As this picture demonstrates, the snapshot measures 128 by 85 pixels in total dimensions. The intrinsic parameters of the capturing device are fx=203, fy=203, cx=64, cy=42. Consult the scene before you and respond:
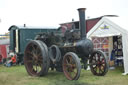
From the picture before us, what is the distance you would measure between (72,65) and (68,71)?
1.25ft

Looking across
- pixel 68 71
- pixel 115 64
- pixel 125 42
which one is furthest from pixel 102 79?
pixel 115 64

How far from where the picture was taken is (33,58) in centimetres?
788

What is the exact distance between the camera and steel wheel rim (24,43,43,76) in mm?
7617

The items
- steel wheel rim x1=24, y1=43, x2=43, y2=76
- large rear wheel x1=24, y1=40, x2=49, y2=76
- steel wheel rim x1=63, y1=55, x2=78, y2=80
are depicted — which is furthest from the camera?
steel wheel rim x1=24, y1=43, x2=43, y2=76

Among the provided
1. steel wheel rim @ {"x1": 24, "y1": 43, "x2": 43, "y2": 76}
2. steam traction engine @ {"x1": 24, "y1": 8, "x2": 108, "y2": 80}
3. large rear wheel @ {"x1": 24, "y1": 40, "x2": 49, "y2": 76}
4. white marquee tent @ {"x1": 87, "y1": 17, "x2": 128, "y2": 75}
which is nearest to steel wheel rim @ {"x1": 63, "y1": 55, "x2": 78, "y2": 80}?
steam traction engine @ {"x1": 24, "y1": 8, "x2": 108, "y2": 80}

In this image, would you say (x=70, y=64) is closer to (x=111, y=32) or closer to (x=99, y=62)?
(x=99, y=62)

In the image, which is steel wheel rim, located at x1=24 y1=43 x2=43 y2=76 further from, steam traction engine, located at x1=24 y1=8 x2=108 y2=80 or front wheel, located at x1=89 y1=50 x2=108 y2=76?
front wheel, located at x1=89 y1=50 x2=108 y2=76

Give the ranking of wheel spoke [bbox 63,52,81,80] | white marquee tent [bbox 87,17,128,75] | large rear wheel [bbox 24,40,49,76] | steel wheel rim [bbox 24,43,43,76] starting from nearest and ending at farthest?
wheel spoke [bbox 63,52,81,80], large rear wheel [bbox 24,40,49,76], steel wheel rim [bbox 24,43,43,76], white marquee tent [bbox 87,17,128,75]

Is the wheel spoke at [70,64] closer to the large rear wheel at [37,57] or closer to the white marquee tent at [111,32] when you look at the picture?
the large rear wheel at [37,57]

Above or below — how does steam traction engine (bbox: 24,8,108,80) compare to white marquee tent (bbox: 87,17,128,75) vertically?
below

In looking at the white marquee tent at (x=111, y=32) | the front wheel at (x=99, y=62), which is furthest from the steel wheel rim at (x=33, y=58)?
the white marquee tent at (x=111, y=32)

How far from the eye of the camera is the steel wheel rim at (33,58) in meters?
7.62

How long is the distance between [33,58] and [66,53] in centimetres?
173

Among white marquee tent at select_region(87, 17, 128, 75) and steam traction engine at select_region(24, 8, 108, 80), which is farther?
white marquee tent at select_region(87, 17, 128, 75)
